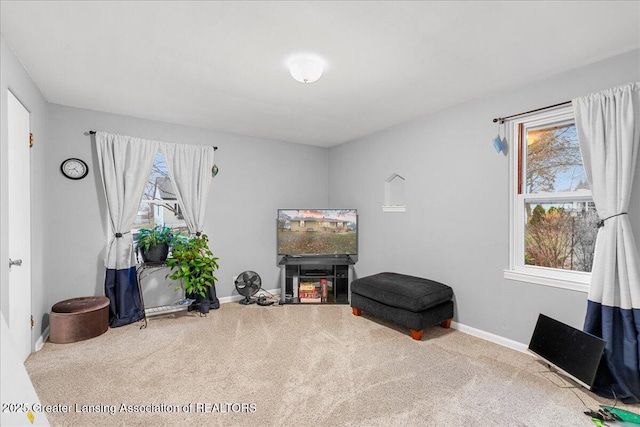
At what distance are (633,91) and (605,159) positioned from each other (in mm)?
484

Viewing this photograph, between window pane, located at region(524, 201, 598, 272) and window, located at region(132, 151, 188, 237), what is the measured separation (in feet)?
12.9

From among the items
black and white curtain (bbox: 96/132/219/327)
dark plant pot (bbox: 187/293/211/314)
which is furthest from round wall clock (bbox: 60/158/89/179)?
dark plant pot (bbox: 187/293/211/314)

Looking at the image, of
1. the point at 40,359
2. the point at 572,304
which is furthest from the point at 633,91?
the point at 40,359

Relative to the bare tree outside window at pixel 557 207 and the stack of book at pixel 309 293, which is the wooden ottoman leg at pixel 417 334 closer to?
the bare tree outside window at pixel 557 207

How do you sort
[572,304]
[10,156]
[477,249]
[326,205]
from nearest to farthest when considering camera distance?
1. [10,156]
2. [572,304]
3. [477,249]
4. [326,205]

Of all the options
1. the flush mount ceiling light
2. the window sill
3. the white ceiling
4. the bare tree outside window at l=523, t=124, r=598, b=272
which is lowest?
the window sill

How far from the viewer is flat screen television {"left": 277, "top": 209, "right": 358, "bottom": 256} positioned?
453cm

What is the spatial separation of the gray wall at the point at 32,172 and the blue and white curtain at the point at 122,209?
1.72 ft

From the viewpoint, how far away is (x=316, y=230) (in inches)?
179

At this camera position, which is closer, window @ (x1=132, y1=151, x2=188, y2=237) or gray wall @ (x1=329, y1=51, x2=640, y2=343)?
gray wall @ (x1=329, y1=51, x2=640, y2=343)

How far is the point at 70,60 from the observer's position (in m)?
2.37

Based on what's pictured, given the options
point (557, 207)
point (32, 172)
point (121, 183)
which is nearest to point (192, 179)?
point (121, 183)

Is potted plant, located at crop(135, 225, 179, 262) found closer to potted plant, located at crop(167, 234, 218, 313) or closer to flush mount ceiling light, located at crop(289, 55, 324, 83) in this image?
potted plant, located at crop(167, 234, 218, 313)

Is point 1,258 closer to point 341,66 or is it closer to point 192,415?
point 192,415
